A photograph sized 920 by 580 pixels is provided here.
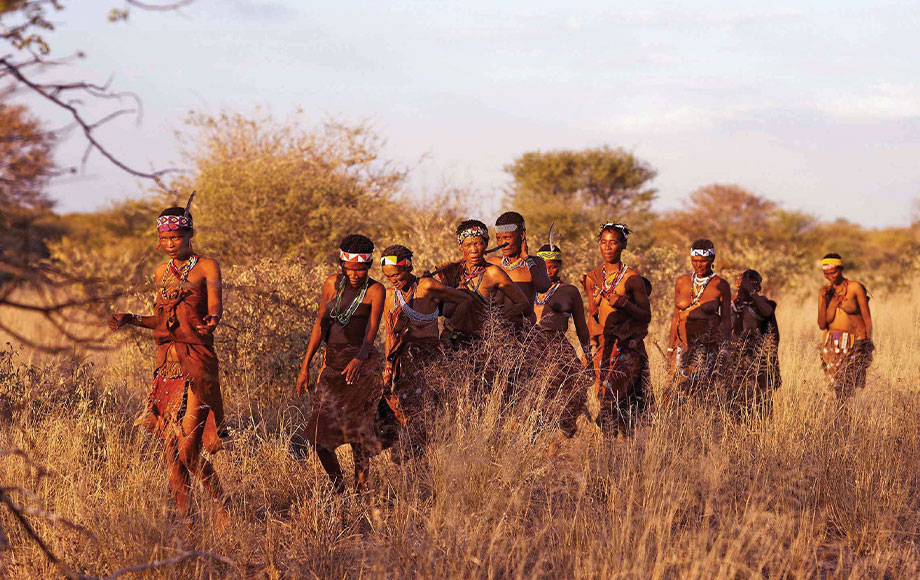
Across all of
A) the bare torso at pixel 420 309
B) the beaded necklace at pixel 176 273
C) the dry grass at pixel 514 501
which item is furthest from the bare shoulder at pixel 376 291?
the beaded necklace at pixel 176 273

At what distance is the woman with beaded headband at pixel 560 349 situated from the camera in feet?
19.1

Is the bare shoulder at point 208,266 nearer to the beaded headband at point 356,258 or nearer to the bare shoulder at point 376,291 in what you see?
the beaded headband at point 356,258

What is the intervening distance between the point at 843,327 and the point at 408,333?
4964mm

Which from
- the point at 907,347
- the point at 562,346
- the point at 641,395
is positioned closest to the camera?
the point at 562,346

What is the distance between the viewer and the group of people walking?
5.02 metres

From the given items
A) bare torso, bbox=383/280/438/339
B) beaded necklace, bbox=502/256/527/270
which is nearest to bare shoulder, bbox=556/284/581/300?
beaded necklace, bbox=502/256/527/270

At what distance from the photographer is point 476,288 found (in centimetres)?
625

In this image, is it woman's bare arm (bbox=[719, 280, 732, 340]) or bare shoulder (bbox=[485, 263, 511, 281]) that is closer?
bare shoulder (bbox=[485, 263, 511, 281])

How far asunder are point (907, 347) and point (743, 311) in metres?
3.39

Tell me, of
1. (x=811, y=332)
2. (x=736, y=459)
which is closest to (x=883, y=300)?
(x=811, y=332)

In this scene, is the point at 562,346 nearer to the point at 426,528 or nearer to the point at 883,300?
the point at 426,528

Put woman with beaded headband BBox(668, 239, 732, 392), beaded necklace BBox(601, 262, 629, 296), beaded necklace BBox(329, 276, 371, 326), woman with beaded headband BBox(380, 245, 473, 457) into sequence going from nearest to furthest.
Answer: beaded necklace BBox(329, 276, 371, 326) → woman with beaded headband BBox(380, 245, 473, 457) → beaded necklace BBox(601, 262, 629, 296) → woman with beaded headband BBox(668, 239, 732, 392)

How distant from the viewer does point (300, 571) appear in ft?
13.8

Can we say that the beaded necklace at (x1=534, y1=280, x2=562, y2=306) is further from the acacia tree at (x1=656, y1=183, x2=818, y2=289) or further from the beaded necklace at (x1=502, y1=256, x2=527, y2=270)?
the acacia tree at (x1=656, y1=183, x2=818, y2=289)
